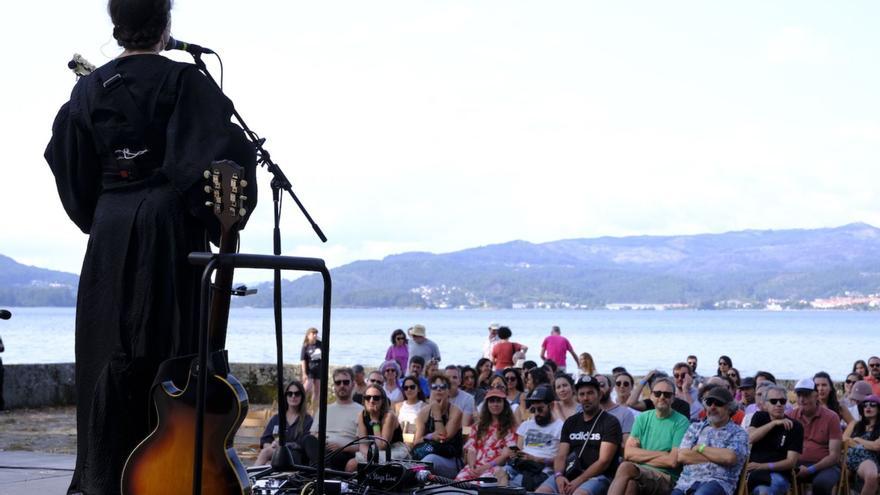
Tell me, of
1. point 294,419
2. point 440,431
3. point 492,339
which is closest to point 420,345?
point 492,339

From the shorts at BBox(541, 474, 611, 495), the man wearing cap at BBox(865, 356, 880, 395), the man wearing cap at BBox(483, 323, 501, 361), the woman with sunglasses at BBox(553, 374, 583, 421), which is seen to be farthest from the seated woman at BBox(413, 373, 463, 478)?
the man wearing cap at BBox(483, 323, 501, 361)

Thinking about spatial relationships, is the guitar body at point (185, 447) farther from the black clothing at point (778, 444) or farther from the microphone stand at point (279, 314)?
the black clothing at point (778, 444)

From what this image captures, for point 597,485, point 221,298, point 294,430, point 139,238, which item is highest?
point 139,238

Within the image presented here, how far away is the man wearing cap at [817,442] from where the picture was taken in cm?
977

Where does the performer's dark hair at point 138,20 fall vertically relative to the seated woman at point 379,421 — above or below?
above

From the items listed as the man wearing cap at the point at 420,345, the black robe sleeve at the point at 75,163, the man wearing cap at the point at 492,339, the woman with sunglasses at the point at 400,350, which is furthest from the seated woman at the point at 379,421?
the man wearing cap at the point at 492,339

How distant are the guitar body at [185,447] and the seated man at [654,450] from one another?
598cm

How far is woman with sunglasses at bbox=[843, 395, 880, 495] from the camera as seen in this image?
9.80 meters

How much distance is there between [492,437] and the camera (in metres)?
10.2

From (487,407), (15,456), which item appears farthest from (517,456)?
(15,456)

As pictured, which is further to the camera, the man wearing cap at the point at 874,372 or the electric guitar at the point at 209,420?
the man wearing cap at the point at 874,372

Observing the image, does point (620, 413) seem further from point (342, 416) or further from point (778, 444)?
point (342, 416)

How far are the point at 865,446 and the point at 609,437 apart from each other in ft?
6.69

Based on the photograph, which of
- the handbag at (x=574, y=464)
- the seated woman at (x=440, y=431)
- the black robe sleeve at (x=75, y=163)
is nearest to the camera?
the black robe sleeve at (x=75, y=163)
